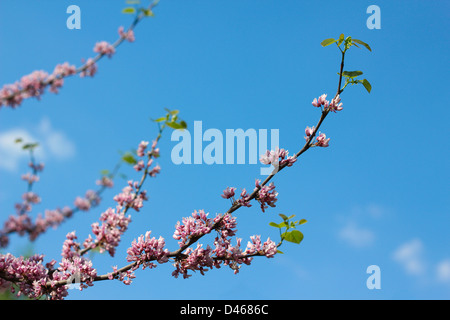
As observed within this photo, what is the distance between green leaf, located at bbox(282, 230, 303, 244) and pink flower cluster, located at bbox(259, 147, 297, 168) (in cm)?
55

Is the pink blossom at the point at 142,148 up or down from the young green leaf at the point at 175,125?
up

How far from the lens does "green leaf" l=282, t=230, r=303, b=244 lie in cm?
307

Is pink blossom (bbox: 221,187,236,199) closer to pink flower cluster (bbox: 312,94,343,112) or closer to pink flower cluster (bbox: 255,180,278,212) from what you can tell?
pink flower cluster (bbox: 255,180,278,212)

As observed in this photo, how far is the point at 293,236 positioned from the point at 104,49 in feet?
21.5

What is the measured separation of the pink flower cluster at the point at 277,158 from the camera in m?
3.14

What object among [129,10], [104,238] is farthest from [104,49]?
[104,238]

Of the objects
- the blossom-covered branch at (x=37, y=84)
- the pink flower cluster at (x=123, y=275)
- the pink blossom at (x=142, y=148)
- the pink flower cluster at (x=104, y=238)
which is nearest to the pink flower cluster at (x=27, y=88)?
the blossom-covered branch at (x=37, y=84)

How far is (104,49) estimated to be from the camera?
806 centimetres

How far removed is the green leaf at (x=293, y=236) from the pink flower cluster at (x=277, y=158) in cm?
55

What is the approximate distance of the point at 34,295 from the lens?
11.4 feet

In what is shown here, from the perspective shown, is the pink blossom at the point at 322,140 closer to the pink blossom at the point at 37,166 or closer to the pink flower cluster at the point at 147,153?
the pink flower cluster at the point at 147,153

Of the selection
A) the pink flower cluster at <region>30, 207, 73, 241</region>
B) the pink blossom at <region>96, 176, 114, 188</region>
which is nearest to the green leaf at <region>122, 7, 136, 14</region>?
the pink blossom at <region>96, 176, 114, 188</region>
